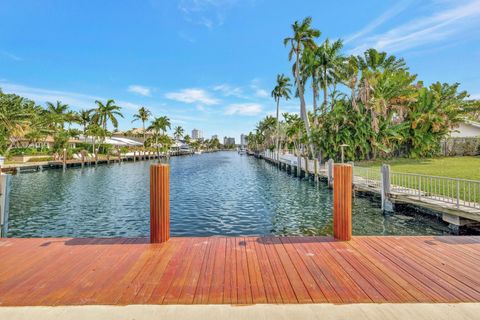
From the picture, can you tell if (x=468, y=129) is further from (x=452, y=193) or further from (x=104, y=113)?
(x=104, y=113)

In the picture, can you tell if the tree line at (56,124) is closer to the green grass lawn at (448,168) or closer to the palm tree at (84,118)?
the palm tree at (84,118)

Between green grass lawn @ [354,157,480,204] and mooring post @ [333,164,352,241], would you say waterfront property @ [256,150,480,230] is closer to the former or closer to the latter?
green grass lawn @ [354,157,480,204]

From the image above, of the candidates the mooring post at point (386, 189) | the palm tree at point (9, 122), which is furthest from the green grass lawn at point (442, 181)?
the palm tree at point (9, 122)

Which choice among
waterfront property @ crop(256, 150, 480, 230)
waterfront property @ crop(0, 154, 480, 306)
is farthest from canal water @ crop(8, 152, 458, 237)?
waterfront property @ crop(0, 154, 480, 306)

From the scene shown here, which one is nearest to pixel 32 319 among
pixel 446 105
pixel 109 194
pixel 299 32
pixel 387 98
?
pixel 109 194

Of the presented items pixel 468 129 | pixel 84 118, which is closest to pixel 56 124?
pixel 84 118

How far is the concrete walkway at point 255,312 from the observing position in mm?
3174

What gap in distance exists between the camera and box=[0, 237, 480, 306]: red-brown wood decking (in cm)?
364

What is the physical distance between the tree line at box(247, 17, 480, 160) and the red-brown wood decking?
87.7 ft

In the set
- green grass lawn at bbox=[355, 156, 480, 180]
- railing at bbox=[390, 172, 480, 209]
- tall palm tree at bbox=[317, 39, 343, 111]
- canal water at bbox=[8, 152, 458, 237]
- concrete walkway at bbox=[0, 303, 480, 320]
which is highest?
tall palm tree at bbox=[317, 39, 343, 111]

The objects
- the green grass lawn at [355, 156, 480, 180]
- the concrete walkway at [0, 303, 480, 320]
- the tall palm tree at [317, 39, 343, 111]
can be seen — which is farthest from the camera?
the tall palm tree at [317, 39, 343, 111]

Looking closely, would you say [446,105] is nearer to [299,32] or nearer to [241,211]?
[299,32]

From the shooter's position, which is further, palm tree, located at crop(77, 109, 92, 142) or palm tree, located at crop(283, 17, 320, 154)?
palm tree, located at crop(77, 109, 92, 142)

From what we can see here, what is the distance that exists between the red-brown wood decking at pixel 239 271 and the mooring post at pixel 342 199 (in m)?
0.37
